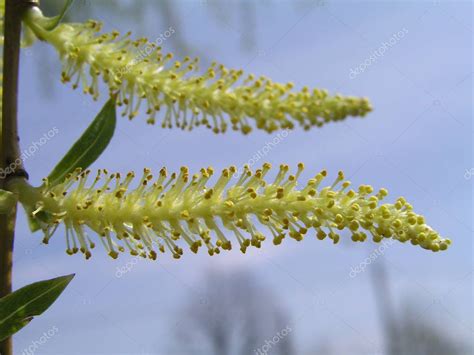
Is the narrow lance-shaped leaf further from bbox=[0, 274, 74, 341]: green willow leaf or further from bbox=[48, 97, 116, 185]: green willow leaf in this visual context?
bbox=[0, 274, 74, 341]: green willow leaf

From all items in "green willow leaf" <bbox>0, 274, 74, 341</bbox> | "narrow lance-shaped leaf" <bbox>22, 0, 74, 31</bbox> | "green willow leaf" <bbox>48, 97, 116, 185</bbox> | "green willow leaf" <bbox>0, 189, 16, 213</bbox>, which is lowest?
"green willow leaf" <bbox>0, 274, 74, 341</bbox>

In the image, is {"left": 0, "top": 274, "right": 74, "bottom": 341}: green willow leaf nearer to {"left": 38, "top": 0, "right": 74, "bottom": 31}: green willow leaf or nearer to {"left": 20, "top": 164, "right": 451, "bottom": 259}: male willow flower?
{"left": 20, "top": 164, "right": 451, "bottom": 259}: male willow flower

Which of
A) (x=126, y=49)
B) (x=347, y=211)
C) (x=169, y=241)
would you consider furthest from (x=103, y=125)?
(x=347, y=211)

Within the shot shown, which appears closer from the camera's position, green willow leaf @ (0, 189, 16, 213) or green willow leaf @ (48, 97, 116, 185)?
green willow leaf @ (0, 189, 16, 213)

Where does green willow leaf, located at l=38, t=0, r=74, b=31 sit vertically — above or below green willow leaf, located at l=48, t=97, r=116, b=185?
above

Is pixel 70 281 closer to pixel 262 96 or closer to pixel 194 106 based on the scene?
pixel 194 106

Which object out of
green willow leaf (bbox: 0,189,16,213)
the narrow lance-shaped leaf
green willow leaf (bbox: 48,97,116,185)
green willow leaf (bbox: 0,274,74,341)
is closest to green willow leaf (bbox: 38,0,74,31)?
the narrow lance-shaped leaf
